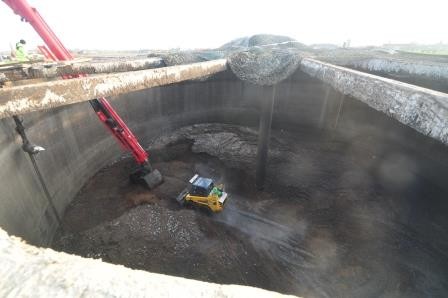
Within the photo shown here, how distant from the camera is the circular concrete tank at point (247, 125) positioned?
8.45 meters

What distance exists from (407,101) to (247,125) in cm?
1482

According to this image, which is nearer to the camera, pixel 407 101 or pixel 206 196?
pixel 407 101

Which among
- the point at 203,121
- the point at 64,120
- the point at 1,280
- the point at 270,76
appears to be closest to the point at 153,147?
the point at 203,121

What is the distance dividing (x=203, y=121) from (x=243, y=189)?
24.7 ft

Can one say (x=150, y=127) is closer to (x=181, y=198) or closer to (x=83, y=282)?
(x=181, y=198)

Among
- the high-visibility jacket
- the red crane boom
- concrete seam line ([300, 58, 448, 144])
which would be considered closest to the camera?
concrete seam line ([300, 58, 448, 144])

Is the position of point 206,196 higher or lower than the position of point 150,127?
lower

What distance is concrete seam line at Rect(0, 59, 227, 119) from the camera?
159 inches

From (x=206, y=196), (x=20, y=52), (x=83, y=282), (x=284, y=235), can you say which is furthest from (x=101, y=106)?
(x=83, y=282)

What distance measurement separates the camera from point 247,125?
18.8m

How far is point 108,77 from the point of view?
5188 millimetres

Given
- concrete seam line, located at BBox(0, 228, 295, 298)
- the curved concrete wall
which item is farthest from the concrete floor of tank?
concrete seam line, located at BBox(0, 228, 295, 298)

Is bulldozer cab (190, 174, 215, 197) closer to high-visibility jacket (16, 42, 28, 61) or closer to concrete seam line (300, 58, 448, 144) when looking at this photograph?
concrete seam line (300, 58, 448, 144)

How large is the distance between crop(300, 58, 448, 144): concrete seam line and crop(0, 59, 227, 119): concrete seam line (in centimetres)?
487
